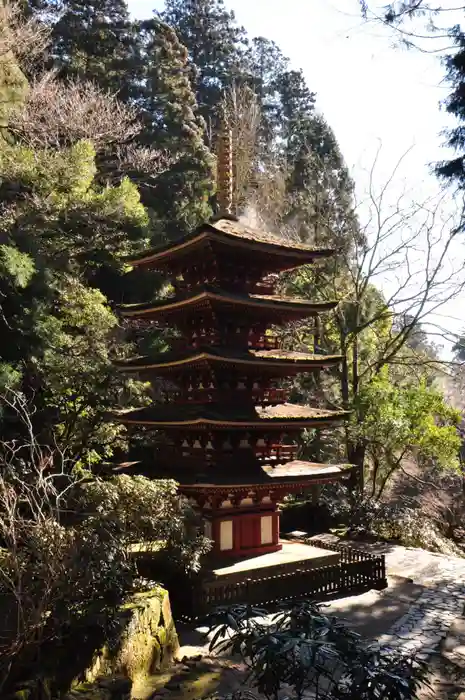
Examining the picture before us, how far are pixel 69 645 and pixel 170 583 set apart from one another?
14.7 feet

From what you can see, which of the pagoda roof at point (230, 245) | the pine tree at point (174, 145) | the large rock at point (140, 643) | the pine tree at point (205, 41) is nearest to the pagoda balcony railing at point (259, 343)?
the pagoda roof at point (230, 245)

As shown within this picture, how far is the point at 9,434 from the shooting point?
51.3ft

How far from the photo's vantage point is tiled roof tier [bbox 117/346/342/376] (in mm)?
13719

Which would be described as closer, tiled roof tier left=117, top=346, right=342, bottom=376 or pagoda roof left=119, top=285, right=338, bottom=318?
tiled roof tier left=117, top=346, right=342, bottom=376

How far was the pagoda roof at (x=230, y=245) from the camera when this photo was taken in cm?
1410

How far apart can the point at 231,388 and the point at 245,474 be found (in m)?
2.35

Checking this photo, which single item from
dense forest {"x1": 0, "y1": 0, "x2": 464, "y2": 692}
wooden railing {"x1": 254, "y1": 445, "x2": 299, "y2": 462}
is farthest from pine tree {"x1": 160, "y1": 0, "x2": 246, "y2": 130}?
wooden railing {"x1": 254, "y1": 445, "x2": 299, "y2": 462}

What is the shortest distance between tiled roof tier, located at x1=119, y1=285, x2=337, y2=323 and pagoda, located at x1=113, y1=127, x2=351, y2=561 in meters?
0.03

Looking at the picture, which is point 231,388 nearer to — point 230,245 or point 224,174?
point 230,245

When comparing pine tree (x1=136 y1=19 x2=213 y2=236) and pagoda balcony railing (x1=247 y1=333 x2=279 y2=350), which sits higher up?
pine tree (x1=136 y1=19 x2=213 y2=236)

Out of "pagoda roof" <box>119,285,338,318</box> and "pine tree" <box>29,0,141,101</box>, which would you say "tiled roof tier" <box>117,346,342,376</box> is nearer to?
"pagoda roof" <box>119,285,338,318</box>

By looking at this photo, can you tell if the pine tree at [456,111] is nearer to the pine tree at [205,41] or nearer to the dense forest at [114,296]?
the dense forest at [114,296]

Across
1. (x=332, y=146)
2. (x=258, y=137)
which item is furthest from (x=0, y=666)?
(x=258, y=137)

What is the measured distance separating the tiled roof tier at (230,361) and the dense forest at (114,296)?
3.31 metres
